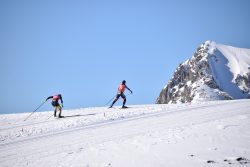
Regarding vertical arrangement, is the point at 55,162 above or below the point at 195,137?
below

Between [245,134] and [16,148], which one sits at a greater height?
[245,134]

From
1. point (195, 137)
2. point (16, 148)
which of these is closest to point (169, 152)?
point (195, 137)

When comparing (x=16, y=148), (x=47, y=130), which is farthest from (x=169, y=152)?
(x=47, y=130)

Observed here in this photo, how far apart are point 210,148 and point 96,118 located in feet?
31.2

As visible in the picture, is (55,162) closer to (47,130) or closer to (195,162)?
(195,162)

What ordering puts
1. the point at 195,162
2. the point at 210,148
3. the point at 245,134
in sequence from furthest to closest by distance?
the point at 245,134
the point at 210,148
the point at 195,162

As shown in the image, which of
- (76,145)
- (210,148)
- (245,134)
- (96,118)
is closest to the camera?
(210,148)

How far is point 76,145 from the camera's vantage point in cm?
827

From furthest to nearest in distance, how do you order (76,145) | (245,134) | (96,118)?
1. (96,118)
2. (76,145)
3. (245,134)

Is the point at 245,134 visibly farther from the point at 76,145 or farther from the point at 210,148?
the point at 76,145

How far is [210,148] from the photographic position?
625cm

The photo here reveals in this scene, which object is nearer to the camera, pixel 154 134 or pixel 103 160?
pixel 103 160

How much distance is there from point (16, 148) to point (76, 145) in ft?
8.20

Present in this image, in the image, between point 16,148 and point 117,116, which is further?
point 117,116
